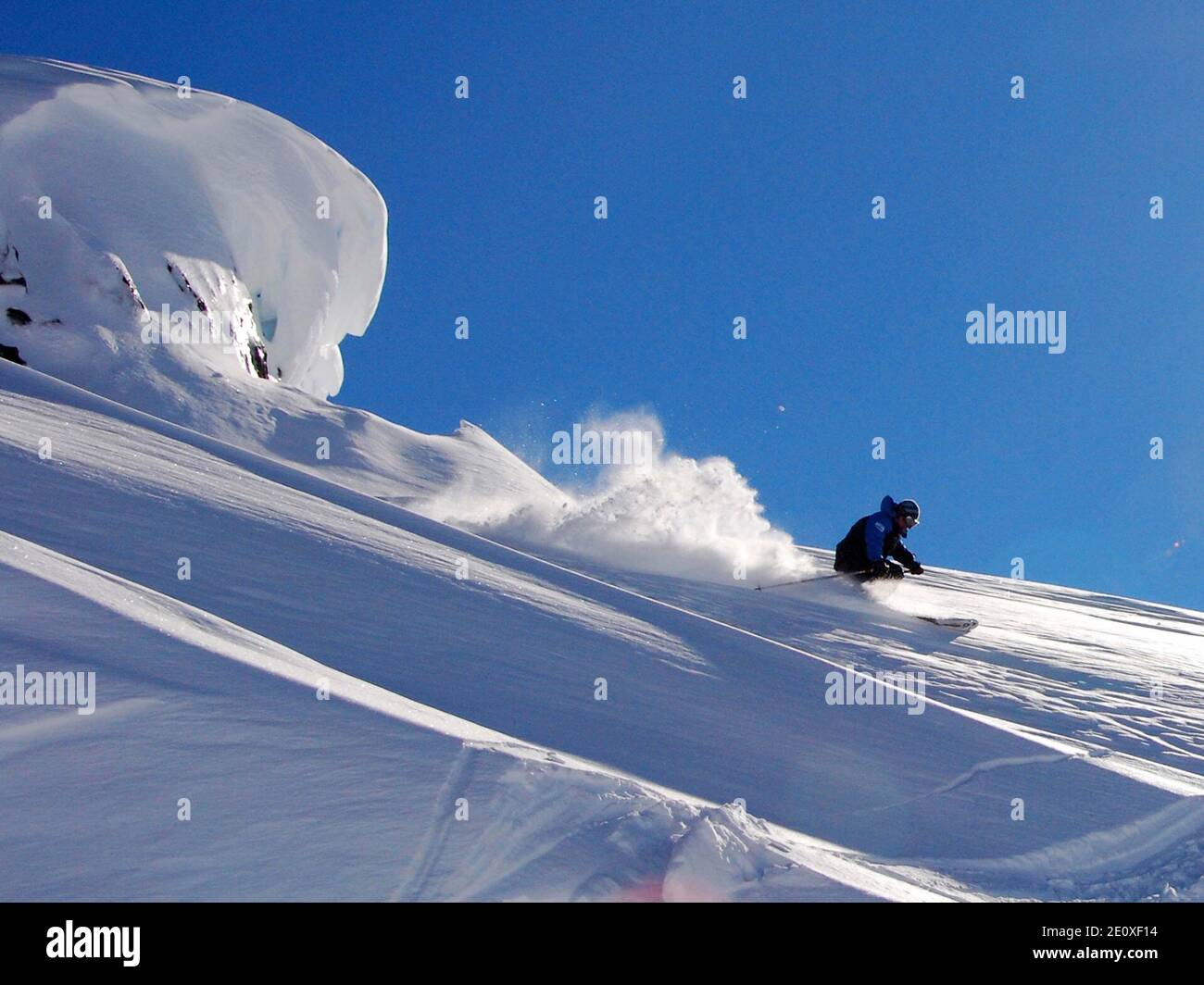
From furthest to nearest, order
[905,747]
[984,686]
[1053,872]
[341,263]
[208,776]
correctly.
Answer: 1. [341,263]
2. [984,686]
3. [905,747]
4. [1053,872]
5. [208,776]

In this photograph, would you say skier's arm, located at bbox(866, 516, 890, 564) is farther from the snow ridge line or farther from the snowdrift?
the snowdrift

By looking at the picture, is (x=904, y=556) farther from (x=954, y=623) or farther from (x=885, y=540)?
(x=954, y=623)

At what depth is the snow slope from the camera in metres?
3.29

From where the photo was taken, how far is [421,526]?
27.5 ft

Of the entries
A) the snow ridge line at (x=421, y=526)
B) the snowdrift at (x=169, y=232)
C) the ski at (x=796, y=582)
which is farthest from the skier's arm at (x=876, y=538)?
the snowdrift at (x=169, y=232)

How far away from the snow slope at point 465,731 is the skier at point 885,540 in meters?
2.10

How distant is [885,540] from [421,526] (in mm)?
5471

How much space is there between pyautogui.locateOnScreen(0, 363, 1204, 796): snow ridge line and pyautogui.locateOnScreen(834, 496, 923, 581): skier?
3.19 meters

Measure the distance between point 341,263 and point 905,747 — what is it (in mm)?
24011

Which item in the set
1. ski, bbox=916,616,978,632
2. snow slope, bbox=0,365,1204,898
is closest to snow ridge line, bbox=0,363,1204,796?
snow slope, bbox=0,365,1204,898

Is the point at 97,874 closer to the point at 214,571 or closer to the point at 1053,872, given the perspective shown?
the point at 214,571

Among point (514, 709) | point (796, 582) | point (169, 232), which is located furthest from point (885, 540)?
point (169, 232)
